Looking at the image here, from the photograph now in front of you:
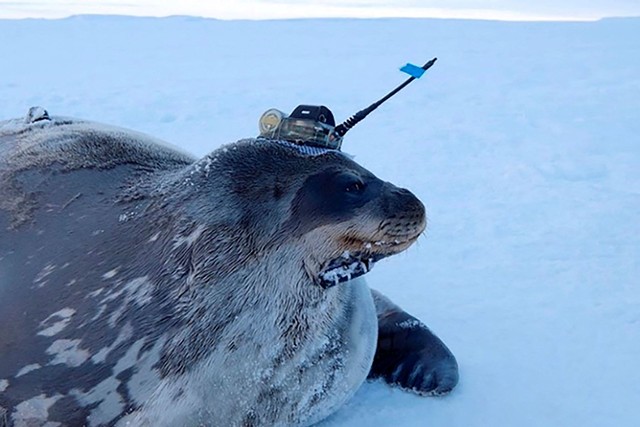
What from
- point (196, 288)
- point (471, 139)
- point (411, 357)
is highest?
point (196, 288)

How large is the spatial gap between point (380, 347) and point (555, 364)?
1.57 feet

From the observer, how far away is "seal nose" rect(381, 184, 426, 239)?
1.81 metres

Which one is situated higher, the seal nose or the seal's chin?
the seal nose

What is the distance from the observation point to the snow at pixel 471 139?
2455 mm

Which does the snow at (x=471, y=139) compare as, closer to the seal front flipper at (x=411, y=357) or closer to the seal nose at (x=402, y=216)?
the seal front flipper at (x=411, y=357)

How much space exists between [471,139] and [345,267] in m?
3.40

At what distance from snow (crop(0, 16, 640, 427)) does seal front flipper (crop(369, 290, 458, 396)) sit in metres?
0.06

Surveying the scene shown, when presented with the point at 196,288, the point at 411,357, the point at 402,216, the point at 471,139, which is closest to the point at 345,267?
the point at 402,216

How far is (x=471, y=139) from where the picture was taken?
5.08 m

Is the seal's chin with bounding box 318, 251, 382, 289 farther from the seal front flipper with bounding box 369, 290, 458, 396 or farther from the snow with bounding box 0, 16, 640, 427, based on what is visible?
the seal front flipper with bounding box 369, 290, 458, 396

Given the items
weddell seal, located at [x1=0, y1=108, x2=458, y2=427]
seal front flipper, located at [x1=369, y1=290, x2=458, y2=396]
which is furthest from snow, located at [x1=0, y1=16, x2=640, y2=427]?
weddell seal, located at [x1=0, y1=108, x2=458, y2=427]

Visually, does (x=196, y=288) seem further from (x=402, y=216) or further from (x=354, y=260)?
(x=402, y=216)

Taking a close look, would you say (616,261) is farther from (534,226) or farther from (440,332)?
(440,332)

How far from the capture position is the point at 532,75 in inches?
278
